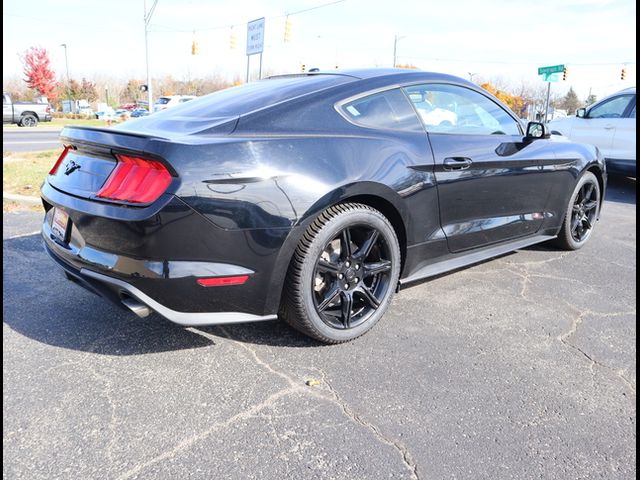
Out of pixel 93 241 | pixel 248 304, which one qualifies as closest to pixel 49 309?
pixel 93 241

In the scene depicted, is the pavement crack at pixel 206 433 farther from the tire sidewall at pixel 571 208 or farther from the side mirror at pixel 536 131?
the tire sidewall at pixel 571 208

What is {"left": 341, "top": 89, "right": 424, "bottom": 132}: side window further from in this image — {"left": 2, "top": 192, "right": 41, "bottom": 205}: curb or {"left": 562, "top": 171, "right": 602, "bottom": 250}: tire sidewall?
{"left": 2, "top": 192, "right": 41, "bottom": 205}: curb

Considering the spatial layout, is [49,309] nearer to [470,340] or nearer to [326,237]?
[326,237]

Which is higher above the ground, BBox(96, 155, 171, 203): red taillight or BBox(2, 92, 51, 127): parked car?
BBox(96, 155, 171, 203): red taillight

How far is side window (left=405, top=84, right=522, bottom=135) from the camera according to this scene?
328 cm

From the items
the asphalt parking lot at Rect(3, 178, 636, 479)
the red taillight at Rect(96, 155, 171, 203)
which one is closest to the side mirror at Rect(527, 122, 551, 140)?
the asphalt parking lot at Rect(3, 178, 636, 479)

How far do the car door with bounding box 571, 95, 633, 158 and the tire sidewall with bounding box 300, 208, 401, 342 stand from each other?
7.21 m

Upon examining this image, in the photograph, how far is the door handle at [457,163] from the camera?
3.19 metres

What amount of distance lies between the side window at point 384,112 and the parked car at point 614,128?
6.07 m

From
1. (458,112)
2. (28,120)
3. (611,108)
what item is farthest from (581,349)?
(28,120)

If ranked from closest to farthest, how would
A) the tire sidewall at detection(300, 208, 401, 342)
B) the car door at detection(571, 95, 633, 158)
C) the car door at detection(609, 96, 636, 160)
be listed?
the tire sidewall at detection(300, 208, 401, 342)
the car door at detection(609, 96, 636, 160)
the car door at detection(571, 95, 633, 158)

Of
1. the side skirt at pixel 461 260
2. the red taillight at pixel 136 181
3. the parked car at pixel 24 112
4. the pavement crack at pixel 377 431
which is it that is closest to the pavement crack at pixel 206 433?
the pavement crack at pixel 377 431

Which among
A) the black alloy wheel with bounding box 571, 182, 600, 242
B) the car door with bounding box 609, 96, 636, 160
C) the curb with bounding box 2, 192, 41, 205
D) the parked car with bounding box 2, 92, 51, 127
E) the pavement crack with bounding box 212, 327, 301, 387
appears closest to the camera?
the pavement crack with bounding box 212, 327, 301, 387

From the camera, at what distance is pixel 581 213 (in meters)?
4.80
